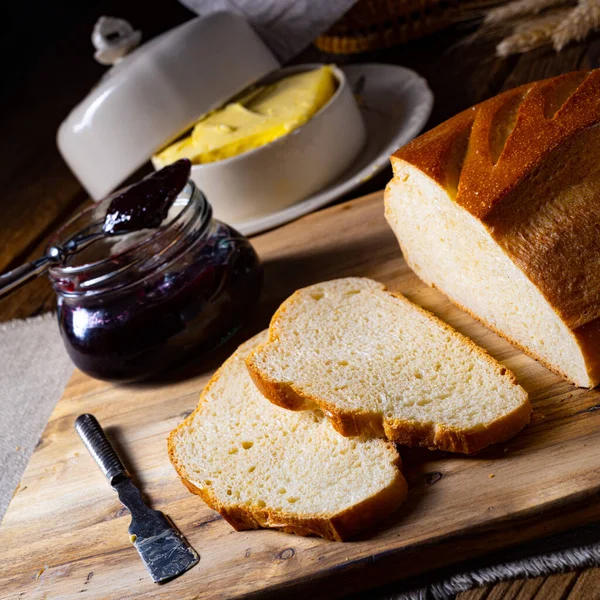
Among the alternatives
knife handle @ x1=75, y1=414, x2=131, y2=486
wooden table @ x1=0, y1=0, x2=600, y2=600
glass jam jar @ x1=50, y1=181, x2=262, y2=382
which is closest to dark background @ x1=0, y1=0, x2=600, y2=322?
wooden table @ x1=0, y1=0, x2=600, y2=600

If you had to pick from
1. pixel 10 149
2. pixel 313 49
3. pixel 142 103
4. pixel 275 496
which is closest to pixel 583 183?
pixel 275 496

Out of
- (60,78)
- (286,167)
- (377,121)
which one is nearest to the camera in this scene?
(286,167)

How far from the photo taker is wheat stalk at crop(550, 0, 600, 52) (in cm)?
336

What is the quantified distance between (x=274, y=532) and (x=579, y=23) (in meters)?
2.73

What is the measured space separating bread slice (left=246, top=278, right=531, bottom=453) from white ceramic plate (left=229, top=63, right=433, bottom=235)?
73 centimetres

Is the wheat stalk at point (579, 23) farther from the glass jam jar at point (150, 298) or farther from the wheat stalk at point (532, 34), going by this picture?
the glass jam jar at point (150, 298)

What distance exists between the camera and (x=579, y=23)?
338cm

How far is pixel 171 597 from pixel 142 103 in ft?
6.91

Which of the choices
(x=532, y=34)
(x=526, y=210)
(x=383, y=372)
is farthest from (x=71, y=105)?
(x=526, y=210)

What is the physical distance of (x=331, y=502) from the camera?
1.70m

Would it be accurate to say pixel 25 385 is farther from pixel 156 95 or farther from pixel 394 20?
pixel 394 20

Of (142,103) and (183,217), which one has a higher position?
(142,103)

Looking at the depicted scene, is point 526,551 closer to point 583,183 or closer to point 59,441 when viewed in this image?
point 583,183

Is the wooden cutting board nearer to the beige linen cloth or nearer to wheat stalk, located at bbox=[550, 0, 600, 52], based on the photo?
the beige linen cloth
